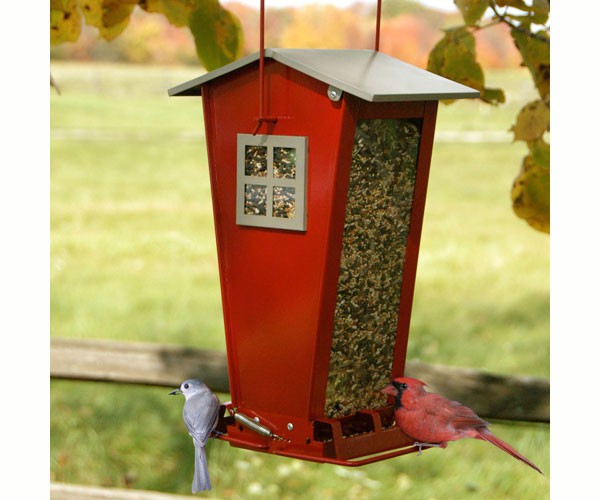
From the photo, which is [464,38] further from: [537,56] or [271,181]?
[271,181]

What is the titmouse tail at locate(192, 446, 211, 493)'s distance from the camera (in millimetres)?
1611

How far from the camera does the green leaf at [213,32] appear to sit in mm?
1964

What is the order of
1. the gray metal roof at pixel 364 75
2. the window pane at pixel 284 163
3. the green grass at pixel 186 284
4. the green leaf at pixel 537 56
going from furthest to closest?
the green grass at pixel 186 284 < the green leaf at pixel 537 56 < the window pane at pixel 284 163 < the gray metal roof at pixel 364 75

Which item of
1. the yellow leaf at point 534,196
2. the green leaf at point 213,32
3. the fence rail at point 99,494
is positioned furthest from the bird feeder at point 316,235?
the fence rail at point 99,494

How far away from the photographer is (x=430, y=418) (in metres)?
1.60

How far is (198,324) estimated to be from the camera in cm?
490

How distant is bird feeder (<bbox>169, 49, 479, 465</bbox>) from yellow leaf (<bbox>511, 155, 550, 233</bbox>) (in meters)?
0.57

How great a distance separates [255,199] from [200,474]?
19.5 inches

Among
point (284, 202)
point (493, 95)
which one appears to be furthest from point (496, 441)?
point (493, 95)

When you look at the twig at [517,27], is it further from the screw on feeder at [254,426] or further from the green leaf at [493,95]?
the screw on feeder at [254,426]

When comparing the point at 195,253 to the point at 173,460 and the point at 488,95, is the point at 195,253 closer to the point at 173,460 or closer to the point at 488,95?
the point at 173,460

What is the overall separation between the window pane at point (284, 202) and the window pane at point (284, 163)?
23 mm

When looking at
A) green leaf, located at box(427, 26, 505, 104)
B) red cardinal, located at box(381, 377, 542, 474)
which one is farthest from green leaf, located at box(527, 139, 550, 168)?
red cardinal, located at box(381, 377, 542, 474)

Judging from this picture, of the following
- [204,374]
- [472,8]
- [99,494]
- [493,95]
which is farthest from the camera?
[204,374]
